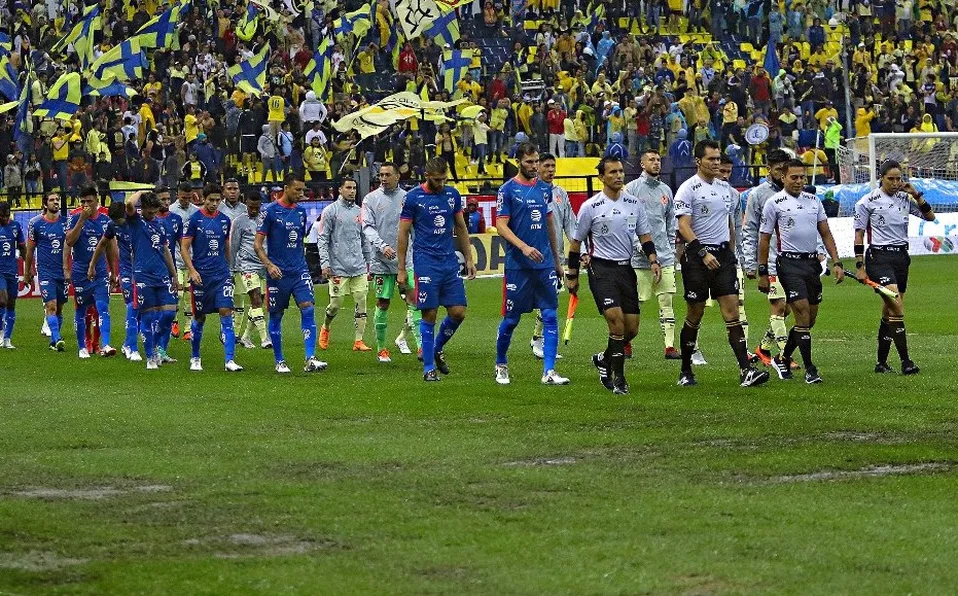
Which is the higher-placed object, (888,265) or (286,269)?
(286,269)

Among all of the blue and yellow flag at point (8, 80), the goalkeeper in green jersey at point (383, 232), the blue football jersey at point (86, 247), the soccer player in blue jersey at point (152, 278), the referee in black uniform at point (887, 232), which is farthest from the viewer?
the blue and yellow flag at point (8, 80)

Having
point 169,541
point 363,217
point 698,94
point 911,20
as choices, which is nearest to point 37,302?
point 363,217

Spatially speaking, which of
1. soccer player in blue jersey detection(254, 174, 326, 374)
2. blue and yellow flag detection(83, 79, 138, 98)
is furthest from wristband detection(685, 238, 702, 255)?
blue and yellow flag detection(83, 79, 138, 98)

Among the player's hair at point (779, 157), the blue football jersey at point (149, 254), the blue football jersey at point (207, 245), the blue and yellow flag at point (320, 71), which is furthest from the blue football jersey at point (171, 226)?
the blue and yellow flag at point (320, 71)

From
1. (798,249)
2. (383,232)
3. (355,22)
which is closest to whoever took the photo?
(798,249)

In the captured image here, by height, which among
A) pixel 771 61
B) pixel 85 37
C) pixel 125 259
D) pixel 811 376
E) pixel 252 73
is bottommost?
pixel 811 376

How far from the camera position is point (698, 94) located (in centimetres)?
4559

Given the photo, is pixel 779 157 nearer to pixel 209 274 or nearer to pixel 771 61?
pixel 209 274

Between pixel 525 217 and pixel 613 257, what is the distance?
3.93 ft

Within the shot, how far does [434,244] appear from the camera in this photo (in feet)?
54.4

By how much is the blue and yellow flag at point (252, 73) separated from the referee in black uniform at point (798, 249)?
81.5 ft

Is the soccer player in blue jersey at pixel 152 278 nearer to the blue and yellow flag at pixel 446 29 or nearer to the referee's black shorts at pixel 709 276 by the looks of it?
the referee's black shorts at pixel 709 276

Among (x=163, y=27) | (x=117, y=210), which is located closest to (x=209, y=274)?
(x=117, y=210)

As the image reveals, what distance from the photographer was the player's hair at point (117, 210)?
2022 centimetres
